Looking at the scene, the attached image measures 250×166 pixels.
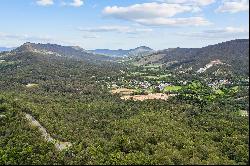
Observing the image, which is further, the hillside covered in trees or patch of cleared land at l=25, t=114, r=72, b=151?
patch of cleared land at l=25, t=114, r=72, b=151

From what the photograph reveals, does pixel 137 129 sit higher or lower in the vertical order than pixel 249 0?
lower

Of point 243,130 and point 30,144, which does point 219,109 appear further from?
point 30,144

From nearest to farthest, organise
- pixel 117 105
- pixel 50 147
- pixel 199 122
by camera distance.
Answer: pixel 50 147, pixel 199 122, pixel 117 105

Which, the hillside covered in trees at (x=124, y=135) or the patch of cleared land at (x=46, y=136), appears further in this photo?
the patch of cleared land at (x=46, y=136)

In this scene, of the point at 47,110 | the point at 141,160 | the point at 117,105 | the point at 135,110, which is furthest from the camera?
the point at 117,105

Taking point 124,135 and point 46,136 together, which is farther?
point 46,136

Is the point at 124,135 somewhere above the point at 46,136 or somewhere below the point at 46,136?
above

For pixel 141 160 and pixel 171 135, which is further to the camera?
pixel 171 135

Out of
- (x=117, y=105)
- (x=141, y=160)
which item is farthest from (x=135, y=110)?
(x=141, y=160)
